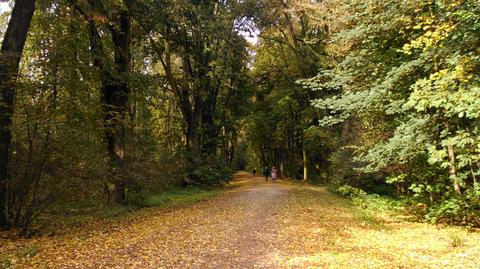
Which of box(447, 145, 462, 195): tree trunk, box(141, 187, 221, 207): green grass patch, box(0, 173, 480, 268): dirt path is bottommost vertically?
box(0, 173, 480, 268): dirt path

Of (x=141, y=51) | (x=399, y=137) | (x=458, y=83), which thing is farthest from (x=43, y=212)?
(x=141, y=51)

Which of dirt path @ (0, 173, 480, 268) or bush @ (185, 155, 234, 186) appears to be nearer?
dirt path @ (0, 173, 480, 268)

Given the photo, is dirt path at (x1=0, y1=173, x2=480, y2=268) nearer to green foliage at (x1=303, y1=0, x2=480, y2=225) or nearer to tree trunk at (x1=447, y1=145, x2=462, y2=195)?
tree trunk at (x1=447, y1=145, x2=462, y2=195)

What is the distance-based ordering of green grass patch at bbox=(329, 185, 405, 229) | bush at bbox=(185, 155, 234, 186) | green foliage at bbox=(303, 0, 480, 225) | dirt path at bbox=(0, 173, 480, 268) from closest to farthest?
dirt path at bbox=(0, 173, 480, 268) < green foliage at bbox=(303, 0, 480, 225) < green grass patch at bbox=(329, 185, 405, 229) < bush at bbox=(185, 155, 234, 186)

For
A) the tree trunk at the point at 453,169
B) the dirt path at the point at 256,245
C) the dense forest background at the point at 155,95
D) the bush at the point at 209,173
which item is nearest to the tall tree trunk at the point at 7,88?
the dense forest background at the point at 155,95

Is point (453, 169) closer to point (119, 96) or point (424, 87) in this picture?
point (424, 87)

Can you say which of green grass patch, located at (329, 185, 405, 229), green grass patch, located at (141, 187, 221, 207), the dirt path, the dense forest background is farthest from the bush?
the dirt path

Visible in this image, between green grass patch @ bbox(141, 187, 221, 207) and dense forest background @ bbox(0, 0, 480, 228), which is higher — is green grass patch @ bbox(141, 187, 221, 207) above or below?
below

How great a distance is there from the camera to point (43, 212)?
394 inches

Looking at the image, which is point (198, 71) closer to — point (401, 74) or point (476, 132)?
point (401, 74)

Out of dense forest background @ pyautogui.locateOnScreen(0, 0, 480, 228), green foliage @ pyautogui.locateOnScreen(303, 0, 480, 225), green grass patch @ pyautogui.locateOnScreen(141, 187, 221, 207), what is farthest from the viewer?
green grass patch @ pyautogui.locateOnScreen(141, 187, 221, 207)

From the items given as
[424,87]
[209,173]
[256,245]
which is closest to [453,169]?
[424,87]

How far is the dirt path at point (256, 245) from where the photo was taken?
6977 mm

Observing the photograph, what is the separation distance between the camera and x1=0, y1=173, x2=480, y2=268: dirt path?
6.98 m
